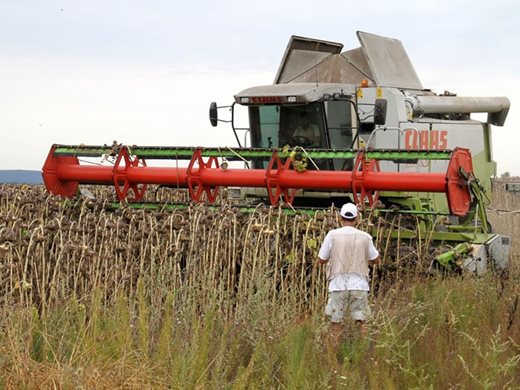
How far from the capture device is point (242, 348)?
5977 millimetres

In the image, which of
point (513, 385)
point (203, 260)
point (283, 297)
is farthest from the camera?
point (203, 260)

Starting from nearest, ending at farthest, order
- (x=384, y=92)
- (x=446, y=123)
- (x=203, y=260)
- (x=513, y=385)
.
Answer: (x=513, y=385)
(x=203, y=260)
(x=384, y=92)
(x=446, y=123)

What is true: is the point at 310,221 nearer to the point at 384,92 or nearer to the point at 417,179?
the point at 417,179

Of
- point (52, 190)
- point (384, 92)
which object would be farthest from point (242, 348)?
point (384, 92)

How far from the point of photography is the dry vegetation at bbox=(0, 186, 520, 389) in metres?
5.20

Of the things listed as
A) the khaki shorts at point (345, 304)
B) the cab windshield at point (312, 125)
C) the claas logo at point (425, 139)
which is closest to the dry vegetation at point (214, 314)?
the khaki shorts at point (345, 304)

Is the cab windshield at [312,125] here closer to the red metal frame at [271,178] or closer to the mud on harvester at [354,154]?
the mud on harvester at [354,154]

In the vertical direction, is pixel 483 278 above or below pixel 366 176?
below

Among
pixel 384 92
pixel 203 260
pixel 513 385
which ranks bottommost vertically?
pixel 513 385

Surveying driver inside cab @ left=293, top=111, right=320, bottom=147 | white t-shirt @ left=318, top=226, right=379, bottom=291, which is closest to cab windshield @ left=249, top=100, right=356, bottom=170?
driver inside cab @ left=293, top=111, right=320, bottom=147

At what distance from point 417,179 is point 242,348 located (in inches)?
153

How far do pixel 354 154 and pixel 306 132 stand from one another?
89.0 inches

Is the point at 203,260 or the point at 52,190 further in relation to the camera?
the point at 52,190

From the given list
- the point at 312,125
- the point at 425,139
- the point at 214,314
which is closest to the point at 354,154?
the point at 312,125
